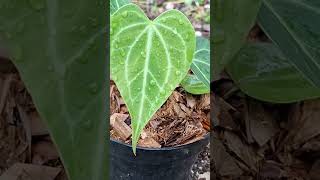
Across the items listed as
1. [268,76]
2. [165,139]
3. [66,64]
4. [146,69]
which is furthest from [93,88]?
[165,139]

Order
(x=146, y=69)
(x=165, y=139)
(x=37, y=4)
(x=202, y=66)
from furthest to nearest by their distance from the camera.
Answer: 1. (x=165, y=139)
2. (x=202, y=66)
3. (x=146, y=69)
4. (x=37, y=4)

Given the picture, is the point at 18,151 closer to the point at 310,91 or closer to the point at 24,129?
the point at 24,129

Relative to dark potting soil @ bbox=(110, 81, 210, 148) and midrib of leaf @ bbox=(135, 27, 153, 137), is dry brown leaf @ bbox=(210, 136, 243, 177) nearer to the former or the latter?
midrib of leaf @ bbox=(135, 27, 153, 137)

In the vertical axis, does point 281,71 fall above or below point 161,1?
above

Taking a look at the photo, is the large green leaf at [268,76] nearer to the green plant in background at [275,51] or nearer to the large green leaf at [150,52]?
the green plant in background at [275,51]

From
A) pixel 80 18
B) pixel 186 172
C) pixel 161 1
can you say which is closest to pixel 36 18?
pixel 80 18

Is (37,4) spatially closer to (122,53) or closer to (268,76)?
(268,76)

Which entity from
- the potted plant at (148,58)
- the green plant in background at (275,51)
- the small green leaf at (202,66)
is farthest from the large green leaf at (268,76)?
the small green leaf at (202,66)
